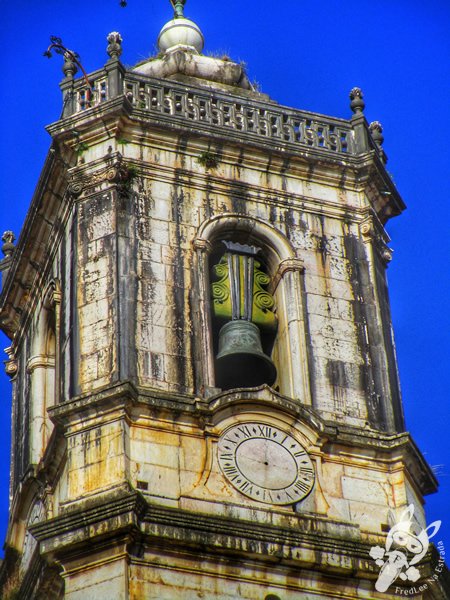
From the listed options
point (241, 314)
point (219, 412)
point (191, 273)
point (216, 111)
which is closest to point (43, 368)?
point (191, 273)

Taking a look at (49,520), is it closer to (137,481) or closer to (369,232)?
(137,481)

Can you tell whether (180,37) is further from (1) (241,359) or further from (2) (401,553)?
(2) (401,553)

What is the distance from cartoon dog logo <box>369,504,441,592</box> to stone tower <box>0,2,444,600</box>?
16cm

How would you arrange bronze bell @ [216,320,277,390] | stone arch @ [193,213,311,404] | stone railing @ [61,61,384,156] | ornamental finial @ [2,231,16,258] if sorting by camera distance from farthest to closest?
ornamental finial @ [2,231,16,258] → stone railing @ [61,61,384,156] → bronze bell @ [216,320,277,390] → stone arch @ [193,213,311,404]

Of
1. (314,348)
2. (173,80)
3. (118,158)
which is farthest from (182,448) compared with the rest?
(173,80)

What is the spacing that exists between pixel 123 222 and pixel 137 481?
4.72m

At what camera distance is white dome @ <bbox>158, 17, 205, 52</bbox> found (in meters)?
38.0

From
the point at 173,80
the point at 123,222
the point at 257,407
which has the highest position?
the point at 173,80

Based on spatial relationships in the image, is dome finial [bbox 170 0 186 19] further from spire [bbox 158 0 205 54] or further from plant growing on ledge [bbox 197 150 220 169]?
plant growing on ledge [bbox 197 150 220 169]

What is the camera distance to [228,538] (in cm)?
2884

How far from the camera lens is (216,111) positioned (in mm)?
34531

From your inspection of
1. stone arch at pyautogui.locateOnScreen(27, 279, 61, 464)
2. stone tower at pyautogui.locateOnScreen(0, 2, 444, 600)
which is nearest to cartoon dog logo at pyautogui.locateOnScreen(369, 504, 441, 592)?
stone tower at pyautogui.locateOnScreen(0, 2, 444, 600)

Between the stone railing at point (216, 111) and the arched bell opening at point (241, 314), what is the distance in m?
2.03

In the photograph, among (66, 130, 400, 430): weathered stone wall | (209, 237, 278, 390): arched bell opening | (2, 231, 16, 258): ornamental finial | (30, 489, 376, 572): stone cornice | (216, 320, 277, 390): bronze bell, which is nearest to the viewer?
(30, 489, 376, 572): stone cornice
